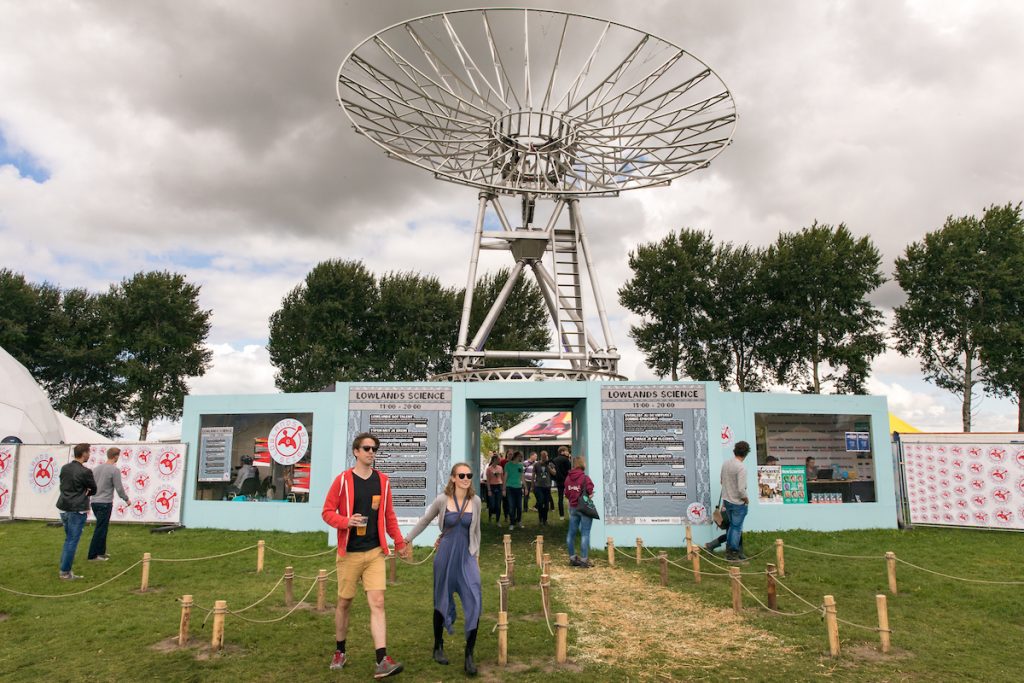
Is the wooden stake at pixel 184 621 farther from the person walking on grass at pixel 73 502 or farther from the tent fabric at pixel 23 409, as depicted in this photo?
the tent fabric at pixel 23 409

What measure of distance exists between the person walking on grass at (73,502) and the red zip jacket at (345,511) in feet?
21.5

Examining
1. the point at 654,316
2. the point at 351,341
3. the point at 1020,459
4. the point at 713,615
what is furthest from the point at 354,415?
the point at 654,316

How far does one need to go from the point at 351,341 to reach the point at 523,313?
1020 centimetres

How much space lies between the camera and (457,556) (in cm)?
640

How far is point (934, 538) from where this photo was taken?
14.2 metres

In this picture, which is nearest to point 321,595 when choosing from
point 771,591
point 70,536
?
point 70,536

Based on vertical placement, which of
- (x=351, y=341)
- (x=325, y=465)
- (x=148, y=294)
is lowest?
(x=325, y=465)

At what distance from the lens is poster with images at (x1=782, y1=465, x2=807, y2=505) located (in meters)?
15.1

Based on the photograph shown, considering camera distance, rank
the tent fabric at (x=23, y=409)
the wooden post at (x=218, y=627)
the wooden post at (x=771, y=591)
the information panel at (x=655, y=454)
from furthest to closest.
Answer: the tent fabric at (x=23, y=409) < the information panel at (x=655, y=454) < the wooden post at (x=771, y=591) < the wooden post at (x=218, y=627)

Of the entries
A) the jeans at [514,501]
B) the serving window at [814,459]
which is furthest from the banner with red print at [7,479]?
the serving window at [814,459]

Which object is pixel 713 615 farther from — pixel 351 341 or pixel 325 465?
pixel 351 341

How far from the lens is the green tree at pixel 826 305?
37375 millimetres

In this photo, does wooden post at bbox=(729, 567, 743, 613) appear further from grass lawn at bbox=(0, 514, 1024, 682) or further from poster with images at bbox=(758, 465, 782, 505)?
poster with images at bbox=(758, 465, 782, 505)

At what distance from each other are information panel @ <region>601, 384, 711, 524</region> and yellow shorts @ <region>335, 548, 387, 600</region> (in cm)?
797
